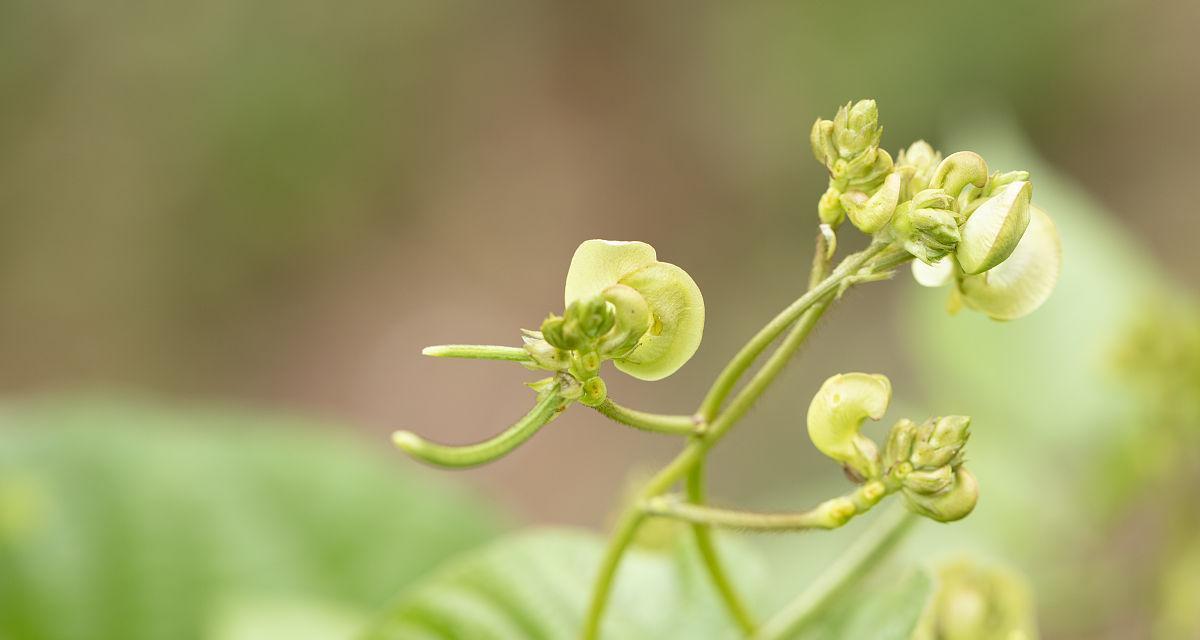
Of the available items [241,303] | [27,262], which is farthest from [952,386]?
[27,262]

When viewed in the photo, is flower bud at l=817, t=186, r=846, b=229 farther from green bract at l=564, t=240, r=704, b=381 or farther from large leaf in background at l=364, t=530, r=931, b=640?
large leaf in background at l=364, t=530, r=931, b=640

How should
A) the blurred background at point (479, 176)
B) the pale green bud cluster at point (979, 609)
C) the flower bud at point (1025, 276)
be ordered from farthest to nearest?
the blurred background at point (479, 176)
the pale green bud cluster at point (979, 609)
the flower bud at point (1025, 276)

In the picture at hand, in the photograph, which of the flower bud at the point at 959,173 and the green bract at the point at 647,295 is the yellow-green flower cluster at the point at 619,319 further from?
the flower bud at the point at 959,173

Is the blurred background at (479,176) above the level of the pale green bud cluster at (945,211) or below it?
above

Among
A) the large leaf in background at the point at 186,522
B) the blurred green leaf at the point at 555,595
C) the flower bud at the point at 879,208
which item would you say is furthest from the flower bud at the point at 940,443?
the large leaf in background at the point at 186,522

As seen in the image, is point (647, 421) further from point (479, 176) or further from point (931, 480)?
point (479, 176)

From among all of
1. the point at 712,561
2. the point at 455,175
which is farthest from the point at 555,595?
the point at 455,175
